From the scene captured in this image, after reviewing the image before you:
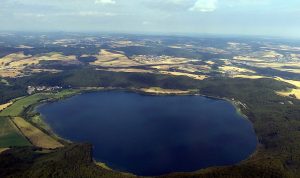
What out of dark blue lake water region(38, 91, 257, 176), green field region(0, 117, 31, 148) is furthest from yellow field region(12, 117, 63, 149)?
dark blue lake water region(38, 91, 257, 176)

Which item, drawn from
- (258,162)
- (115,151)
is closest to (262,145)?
(258,162)

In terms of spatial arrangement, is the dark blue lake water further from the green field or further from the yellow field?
the green field

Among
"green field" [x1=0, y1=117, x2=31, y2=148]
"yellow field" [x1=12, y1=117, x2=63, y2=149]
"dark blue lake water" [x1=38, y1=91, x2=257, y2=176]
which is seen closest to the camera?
"dark blue lake water" [x1=38, y1=91, x2=257, y2=176]

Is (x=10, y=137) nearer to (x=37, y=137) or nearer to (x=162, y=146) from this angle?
(x=37, y=137)

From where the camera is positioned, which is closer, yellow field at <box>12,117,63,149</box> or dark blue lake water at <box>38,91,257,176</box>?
dark blue lake water at <box>38,91,257,176</box>

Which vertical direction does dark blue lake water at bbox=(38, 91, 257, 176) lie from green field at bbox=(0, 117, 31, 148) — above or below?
above

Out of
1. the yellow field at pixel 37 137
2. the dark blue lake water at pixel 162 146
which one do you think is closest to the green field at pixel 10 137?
the yellow field at pixel 37 137

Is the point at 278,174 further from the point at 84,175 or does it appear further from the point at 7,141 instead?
the point at 7,141

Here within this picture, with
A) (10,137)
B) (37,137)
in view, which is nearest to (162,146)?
(37,137)

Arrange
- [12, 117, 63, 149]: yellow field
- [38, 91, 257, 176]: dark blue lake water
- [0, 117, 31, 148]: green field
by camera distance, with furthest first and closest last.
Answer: [0, 117, 31, 148]: green field
[12, 117, 63, 149]: yellow field
[38, 91, 257, 176]: dark blue lake water
